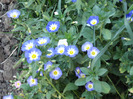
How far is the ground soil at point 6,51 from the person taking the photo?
2741mm

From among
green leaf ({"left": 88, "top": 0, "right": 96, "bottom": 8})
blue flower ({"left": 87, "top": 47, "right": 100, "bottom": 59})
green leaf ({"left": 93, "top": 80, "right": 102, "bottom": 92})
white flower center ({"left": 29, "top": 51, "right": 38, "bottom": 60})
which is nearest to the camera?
white flower center ({"left": 29, "top": 51, "right": 38, "bottom": 60})

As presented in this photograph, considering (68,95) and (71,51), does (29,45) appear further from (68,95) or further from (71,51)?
(68,95)

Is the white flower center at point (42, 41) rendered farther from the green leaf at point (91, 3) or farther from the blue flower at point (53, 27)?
the green leaf at point (91, 3)

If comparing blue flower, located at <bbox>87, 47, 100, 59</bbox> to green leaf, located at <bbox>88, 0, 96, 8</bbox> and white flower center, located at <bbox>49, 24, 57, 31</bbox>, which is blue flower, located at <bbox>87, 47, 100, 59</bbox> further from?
green leaf, located at <bbox>88, 0, 96, 8</bbox>

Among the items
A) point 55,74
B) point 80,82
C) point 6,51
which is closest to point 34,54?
point 55,74

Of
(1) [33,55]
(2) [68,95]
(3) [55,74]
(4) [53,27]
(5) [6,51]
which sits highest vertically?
(4) [53,27]

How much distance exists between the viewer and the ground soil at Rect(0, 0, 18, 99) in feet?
8.99

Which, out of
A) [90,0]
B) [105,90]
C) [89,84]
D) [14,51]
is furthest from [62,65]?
[14,51]

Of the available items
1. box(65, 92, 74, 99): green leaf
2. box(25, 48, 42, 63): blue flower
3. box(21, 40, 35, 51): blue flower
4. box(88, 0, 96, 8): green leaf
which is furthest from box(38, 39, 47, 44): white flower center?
box(88, 0, 96, 8): green leaf

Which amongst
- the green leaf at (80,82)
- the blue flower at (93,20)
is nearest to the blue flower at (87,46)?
the blue flower at (93,20)

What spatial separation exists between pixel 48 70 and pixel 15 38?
58.0 inches

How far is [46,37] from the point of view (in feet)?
6.24

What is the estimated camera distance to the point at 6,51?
2932 millimetres

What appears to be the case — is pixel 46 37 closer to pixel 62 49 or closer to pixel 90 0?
pixel 62 49
